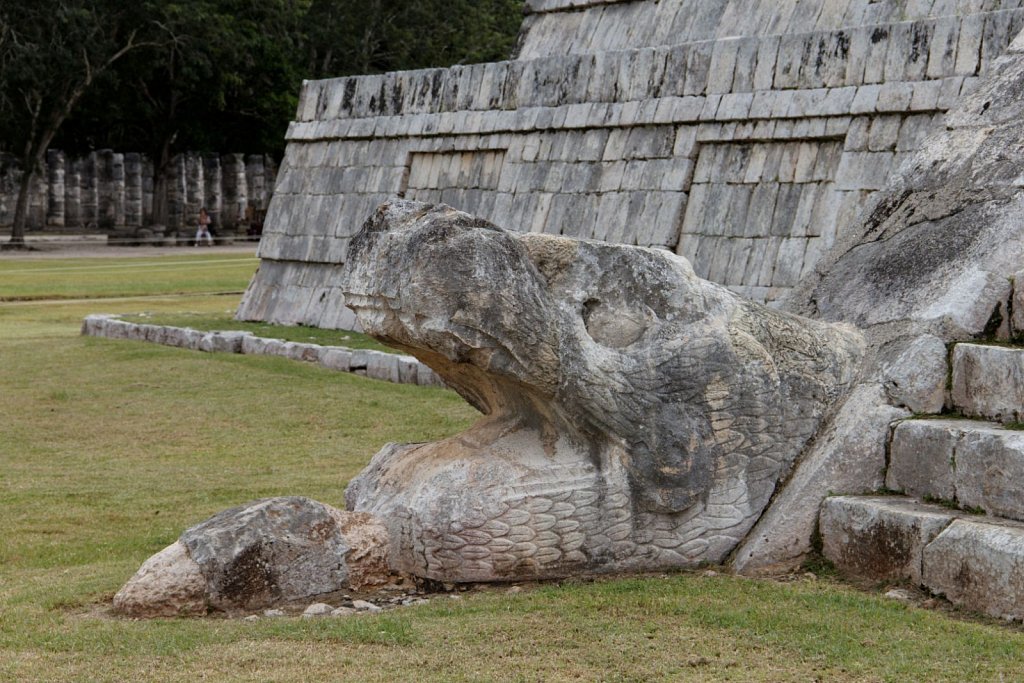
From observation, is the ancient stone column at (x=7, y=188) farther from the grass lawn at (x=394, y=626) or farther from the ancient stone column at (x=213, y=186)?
the grass lawn at (x=394, y=626)

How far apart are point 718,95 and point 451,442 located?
24.9ft

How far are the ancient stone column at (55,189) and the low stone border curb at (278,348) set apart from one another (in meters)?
32.7

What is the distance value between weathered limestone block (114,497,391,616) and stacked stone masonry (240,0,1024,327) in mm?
5107

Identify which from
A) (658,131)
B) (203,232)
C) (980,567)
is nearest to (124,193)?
(203,232)

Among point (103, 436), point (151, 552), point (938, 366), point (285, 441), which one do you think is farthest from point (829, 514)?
point (103, 436)

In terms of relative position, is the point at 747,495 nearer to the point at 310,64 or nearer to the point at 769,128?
the point at 769,128

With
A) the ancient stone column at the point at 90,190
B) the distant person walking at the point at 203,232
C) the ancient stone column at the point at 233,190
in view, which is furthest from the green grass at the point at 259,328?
the ancient stone column at the point at 233,190

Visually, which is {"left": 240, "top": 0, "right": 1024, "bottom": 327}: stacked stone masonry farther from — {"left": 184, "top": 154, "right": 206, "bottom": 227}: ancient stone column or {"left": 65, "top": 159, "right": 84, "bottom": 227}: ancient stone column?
{"left": 65, "top": 159, "right": 84, "bottom": 227}: ancient stone column

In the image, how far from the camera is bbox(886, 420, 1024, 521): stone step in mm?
5207

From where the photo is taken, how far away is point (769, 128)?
1230 cm

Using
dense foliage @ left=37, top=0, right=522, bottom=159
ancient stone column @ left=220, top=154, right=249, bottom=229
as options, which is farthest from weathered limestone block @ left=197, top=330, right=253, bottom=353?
ancient stone column @ left=220, top=154, right=249, bottom=229

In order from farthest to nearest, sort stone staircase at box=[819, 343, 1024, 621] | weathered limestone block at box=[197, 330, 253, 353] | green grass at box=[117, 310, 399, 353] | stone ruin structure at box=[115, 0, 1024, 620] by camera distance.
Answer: weathered limestone block at box=[197, 330, 253, 353] → green grass at box=[117, 310, 399, 353] → stone ruin structure at box=[115, 0, 1024, 620] → stone staircase at box=[819, 343, 1024, 621]

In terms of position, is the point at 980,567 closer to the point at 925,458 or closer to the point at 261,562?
the point at 925,458

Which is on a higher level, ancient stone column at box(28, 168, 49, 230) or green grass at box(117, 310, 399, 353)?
green grass at box(117, 310, 399, 353)
